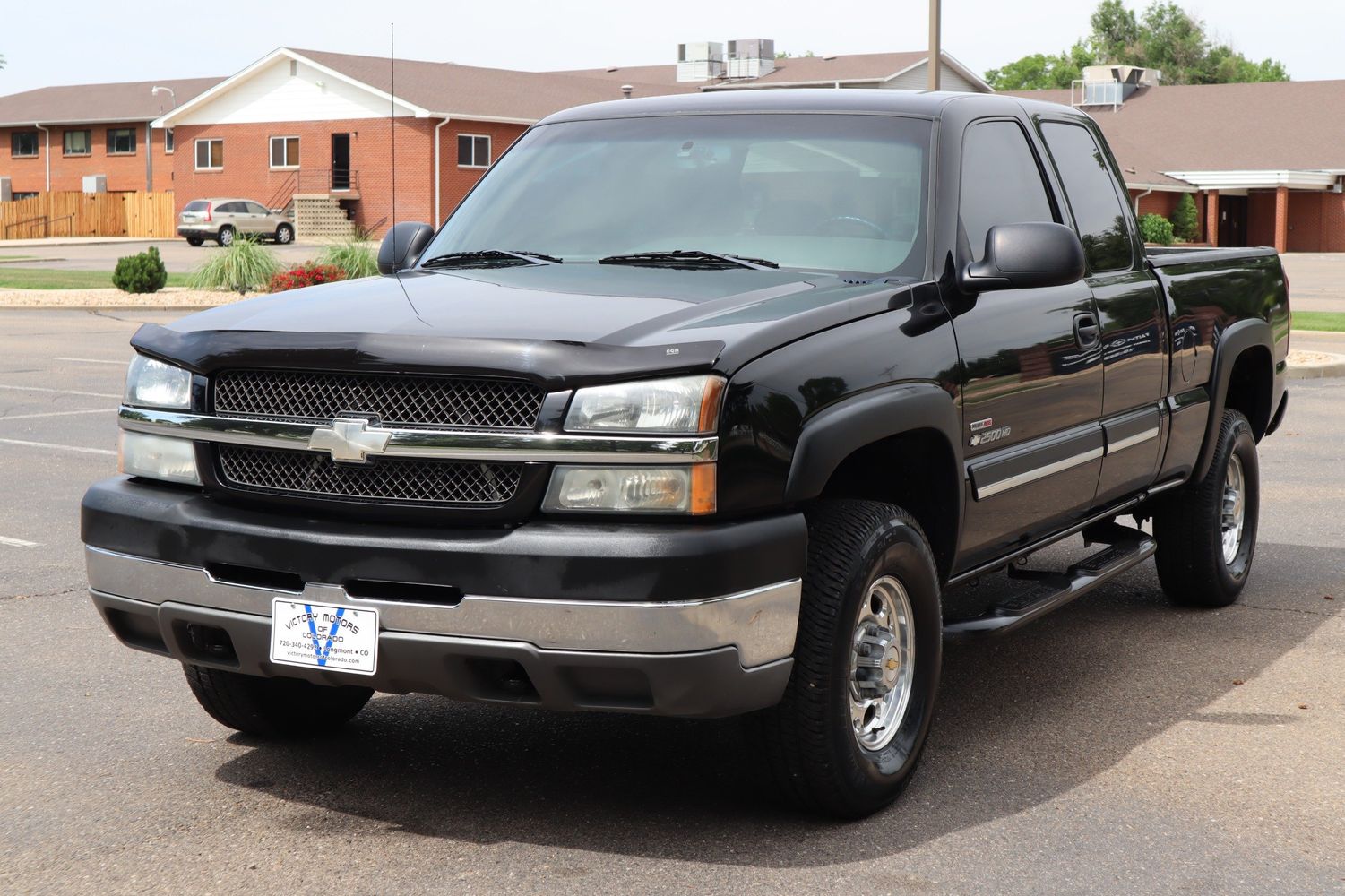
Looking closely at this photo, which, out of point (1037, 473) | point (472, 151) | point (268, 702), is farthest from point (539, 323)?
point (472, 151)

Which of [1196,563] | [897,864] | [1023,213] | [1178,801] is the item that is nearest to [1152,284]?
[1023,213]

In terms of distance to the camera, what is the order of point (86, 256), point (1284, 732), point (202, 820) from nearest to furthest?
point (202, 820), point (1284, 732), point (86, 256)

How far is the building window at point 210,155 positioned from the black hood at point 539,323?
194 ft

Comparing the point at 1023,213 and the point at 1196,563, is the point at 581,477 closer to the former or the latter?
the point at 1023,213

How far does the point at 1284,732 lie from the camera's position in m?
5.36

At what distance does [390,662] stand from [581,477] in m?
0.64

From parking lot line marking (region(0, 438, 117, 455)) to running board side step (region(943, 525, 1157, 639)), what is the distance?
7.55 m

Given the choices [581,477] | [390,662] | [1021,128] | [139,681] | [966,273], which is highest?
[1021,128]

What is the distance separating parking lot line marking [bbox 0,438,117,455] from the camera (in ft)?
38.5

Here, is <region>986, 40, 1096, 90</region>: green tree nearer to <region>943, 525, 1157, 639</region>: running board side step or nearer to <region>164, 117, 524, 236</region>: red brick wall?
<region>164, 117, 524, 236</region>: red brick wall

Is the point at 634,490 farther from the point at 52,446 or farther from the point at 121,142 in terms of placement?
the point at 121,142

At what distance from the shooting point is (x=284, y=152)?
59.5 meters

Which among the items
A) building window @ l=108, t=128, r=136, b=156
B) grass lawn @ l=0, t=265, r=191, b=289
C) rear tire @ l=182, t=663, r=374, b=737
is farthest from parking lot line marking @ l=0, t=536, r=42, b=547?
building window @ l=108, t=128, r=136, b=156

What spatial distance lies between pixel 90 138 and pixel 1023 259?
245 feet
